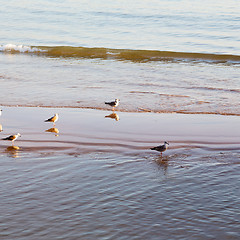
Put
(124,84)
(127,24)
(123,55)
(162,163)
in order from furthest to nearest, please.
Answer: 1. (127,24)
2. (123,55)
3. (124,84)
4. (162,163)

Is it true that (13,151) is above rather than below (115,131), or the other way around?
below

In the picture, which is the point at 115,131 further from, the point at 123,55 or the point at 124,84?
the point at 123,55

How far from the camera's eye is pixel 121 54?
2573 centimetres

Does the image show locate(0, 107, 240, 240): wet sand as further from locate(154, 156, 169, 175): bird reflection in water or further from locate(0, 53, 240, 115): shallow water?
locate(0, 53, 240, 115): shallow water

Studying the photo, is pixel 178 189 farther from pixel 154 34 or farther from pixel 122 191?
pixel 154 34

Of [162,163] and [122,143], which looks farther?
[122,143]

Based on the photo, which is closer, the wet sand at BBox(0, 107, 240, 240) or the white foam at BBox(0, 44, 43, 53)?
the wet sand at BBox(0, 107, 240, 240)

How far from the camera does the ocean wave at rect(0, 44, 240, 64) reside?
2422 cm

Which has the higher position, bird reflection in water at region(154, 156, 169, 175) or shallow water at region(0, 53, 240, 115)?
shallow water at region(0, 53, 240, 115)

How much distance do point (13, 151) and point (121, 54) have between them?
54.9 ft

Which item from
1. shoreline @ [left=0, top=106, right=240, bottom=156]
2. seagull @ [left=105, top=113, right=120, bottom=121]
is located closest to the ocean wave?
seagull @ [left=105, top=113, right=120, bottom=121]

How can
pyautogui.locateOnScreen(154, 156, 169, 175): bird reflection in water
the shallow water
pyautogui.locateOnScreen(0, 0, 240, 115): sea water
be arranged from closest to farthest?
pyautogui.locateOnScreen(154, 156, 169, 175): bird reflection in water
the shallow water
pyautogui.locateOnScreen(0, 0, 240, 115): sea water

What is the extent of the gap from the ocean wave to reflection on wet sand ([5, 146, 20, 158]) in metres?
15.1

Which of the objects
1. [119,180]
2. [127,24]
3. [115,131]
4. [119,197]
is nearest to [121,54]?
[127,24]
